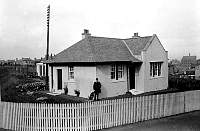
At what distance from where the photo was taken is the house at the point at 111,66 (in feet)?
71.1

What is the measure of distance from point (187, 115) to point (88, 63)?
9100 millimetres

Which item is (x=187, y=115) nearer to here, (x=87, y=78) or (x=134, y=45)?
(x=87, y=78)

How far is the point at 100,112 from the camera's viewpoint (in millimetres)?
12688

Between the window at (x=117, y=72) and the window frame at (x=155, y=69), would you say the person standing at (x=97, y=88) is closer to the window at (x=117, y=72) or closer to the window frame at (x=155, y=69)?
the window at (x=117, y=72)

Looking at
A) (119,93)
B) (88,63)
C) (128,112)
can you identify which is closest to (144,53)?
(119,93)

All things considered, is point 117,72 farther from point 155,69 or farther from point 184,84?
point 184,84

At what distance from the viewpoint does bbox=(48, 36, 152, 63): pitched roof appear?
878 inches

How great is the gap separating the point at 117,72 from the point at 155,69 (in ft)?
19.1

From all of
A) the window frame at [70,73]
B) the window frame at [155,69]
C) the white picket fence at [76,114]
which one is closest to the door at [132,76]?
the window frame at [155,69]

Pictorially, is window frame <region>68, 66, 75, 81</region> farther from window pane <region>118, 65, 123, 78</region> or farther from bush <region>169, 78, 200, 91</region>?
bush <region>169, 78, 200, 91</region>

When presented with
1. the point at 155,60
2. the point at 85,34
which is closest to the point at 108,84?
the point at 85,34

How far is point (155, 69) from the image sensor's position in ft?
88.3

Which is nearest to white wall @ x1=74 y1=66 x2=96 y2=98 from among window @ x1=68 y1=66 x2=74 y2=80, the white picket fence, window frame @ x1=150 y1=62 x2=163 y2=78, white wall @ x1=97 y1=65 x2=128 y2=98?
white wall @ x1=97 y1=65 x2=128 y2=98

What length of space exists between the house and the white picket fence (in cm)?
758
